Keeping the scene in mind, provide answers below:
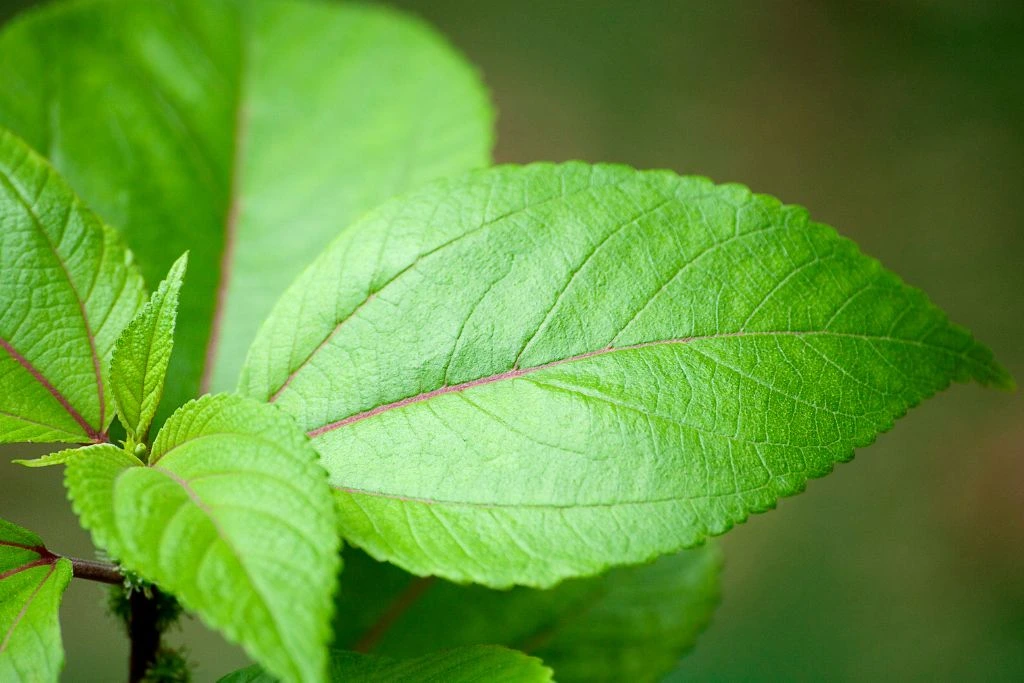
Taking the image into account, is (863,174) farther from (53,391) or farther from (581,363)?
(53,391)

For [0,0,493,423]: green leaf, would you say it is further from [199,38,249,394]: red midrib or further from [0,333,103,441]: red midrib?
[0,333,103,441]: red midrib

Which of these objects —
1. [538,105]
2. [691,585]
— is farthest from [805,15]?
[691,585]

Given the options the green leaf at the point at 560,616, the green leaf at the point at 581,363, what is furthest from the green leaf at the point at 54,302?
the green leaf at the point at 560,616

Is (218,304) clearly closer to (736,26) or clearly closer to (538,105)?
(538,105)

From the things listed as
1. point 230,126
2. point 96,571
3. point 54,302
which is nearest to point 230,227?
point 230,126

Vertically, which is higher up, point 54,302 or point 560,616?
point 54,302
